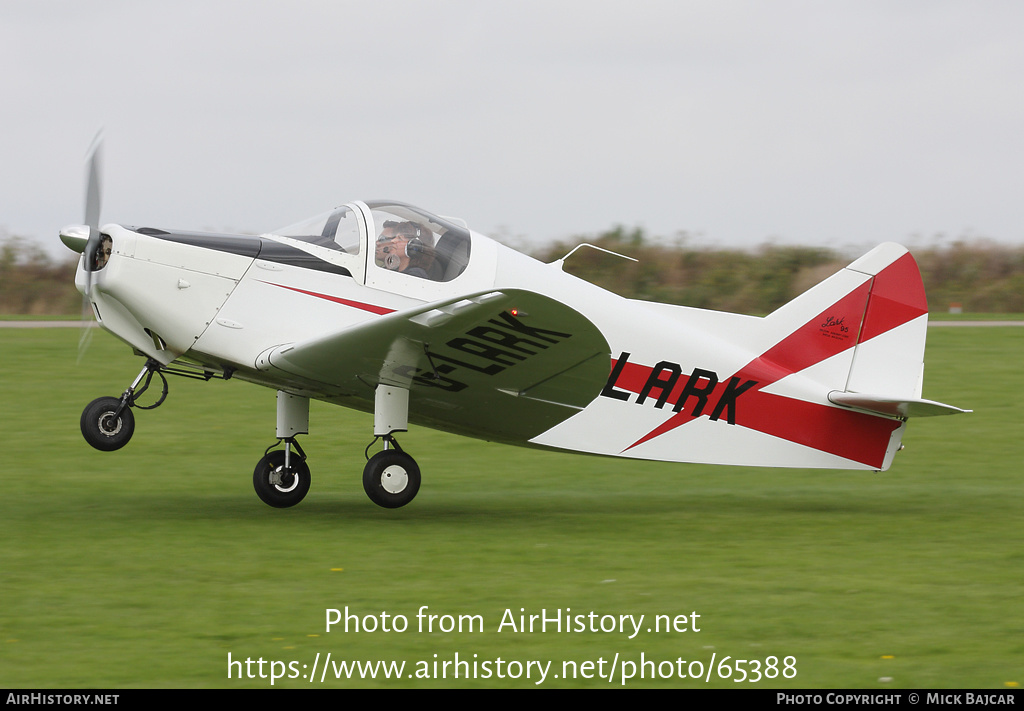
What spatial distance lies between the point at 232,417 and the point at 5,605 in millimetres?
9356

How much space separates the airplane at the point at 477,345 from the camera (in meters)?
8.23

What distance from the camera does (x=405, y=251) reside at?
341 inches

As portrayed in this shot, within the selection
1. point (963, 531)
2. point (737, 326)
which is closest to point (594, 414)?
point (737, 326)

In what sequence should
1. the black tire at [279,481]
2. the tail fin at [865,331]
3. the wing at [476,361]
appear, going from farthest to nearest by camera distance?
the tail fin at [865,331] → the black tire at [279,481] → the wing at [476,361]

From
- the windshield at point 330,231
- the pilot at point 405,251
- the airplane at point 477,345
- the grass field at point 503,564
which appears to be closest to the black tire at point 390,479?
the airplane at point 477,345

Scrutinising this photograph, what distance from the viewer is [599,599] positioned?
6.04 metres

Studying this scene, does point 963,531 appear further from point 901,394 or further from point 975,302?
point 975,302

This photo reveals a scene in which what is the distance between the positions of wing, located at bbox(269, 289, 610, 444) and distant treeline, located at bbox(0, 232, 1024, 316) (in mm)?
17091

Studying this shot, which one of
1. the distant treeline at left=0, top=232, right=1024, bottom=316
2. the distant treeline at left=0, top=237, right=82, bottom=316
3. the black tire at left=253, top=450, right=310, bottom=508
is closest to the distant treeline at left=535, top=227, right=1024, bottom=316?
the distant treeline at left=0, top=232, right=1024, bottom=316

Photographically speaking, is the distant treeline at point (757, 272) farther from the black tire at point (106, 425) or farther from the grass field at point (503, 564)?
the black tire at point (106, 425)

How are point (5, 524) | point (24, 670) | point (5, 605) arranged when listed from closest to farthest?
point (24, 670), point (5, 605), point (5, 524)

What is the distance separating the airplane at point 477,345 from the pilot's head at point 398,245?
1 cm

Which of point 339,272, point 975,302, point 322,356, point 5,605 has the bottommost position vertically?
point 975,302

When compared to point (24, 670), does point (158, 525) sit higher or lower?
lower
